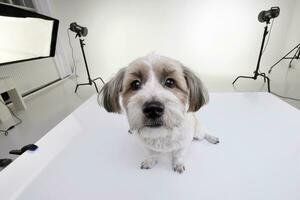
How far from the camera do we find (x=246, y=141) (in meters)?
0.79

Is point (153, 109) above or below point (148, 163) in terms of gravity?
above

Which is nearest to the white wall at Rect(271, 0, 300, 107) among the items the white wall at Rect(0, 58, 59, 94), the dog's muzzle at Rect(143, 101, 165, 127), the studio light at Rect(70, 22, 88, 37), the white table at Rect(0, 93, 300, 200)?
the white table at Rect(0, 93, 300, 200)

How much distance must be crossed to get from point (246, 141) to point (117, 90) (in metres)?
0.67

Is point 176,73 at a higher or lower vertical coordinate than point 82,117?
higher

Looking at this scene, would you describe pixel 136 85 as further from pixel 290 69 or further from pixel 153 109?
pixel 290 69

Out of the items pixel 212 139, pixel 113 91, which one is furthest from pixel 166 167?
pixel 113 91

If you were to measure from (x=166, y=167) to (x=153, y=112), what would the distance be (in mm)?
307

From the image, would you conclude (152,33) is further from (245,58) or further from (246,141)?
(246,141)

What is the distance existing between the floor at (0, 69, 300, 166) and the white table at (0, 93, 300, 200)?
689 mm

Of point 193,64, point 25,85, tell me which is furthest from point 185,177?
point 193,64

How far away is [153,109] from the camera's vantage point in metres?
0.51

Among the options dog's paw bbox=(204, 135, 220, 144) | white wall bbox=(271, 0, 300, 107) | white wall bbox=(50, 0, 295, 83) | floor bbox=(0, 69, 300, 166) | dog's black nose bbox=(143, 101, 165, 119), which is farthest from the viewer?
white wall bbox=(50, 0, 295, 83)

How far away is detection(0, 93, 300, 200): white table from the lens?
1.89 feet

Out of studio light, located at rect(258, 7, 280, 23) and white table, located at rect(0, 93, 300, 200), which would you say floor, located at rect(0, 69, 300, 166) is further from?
studio light, located at rect(258, 7, 280, 23)
